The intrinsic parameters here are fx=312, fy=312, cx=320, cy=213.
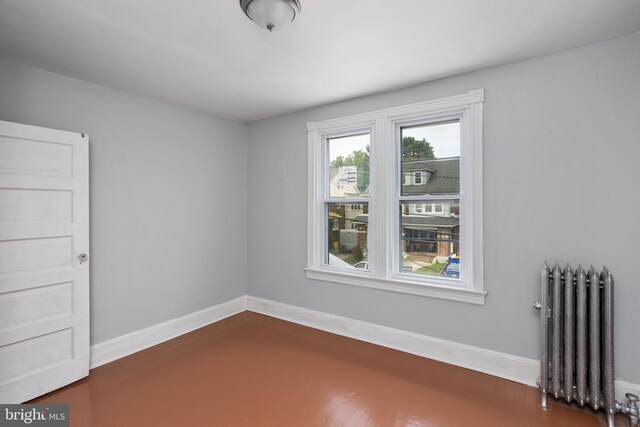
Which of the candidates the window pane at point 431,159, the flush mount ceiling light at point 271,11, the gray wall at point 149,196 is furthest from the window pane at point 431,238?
the gray wall at point 149,196

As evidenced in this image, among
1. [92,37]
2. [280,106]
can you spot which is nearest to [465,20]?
[280,106]

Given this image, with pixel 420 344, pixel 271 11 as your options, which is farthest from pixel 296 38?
pixel 420 344

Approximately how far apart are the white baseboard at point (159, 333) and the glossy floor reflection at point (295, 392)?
10 centimetres

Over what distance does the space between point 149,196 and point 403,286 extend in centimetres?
272

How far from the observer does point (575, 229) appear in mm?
2281

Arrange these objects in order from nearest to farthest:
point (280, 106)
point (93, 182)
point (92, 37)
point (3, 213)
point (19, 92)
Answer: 1. point (92, 37)
2. point (3, 213)
3. point (19, 92)
4. point (93, 182)
5. point (280, 106)

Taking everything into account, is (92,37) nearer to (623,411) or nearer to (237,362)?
(237,362)

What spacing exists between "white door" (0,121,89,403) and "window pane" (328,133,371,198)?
2.34 metres

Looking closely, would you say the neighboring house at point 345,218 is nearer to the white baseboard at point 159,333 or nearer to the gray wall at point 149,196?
the gray wall at point 149,196

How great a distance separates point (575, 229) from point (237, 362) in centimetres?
294

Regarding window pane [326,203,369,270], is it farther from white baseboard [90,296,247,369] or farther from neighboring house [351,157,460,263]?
white baseboard [90,296,247,369]

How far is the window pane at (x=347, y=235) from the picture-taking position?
341 centimetres

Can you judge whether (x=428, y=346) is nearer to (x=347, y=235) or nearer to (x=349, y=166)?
(x=347, y=235)

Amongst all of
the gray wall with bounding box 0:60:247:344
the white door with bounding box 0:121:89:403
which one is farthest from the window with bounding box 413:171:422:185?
the white door with bounding box 0:121:89:403
